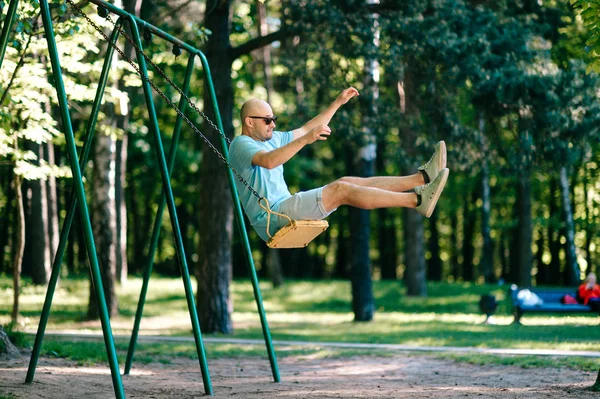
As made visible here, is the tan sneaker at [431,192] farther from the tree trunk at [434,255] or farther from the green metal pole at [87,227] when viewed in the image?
the tree trunk at [434,255]

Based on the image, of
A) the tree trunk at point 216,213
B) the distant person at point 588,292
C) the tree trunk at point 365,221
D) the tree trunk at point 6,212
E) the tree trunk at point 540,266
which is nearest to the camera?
the tree trunk at point 216,213

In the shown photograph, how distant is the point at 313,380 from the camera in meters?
9.24

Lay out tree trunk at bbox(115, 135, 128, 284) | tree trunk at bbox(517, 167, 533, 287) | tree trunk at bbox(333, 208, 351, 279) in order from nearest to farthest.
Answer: tree trunk at bbox(517, 167, 533, 287) → tree trunk at bbox(115, 135, 128, 284) → tree trunk at bbox(333, 208, 351, 279)

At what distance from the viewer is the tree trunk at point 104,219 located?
50.9ft

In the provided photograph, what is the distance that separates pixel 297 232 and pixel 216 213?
7.70 meters

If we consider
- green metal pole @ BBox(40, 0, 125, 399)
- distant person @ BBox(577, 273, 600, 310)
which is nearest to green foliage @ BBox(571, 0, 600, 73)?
green metal pole @ BBox(40, 0, 125, 399)

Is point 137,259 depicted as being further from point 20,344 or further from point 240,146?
point 240,146

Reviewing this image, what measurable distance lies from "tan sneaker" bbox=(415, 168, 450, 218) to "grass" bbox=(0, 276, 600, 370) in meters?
4.34

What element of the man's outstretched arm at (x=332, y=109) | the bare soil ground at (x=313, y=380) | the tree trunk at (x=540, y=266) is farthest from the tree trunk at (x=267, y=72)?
the man's outstretched arm at (x=332, y=109)

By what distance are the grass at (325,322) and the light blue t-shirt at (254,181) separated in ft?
13.9

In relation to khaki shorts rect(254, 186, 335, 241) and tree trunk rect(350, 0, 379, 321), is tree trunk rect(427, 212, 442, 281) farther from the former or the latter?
khaki shorts rect(254, 186, 335, 241)

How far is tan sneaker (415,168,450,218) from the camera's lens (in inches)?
257

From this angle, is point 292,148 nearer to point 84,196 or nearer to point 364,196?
point 364,196

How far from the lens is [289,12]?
577 inches
